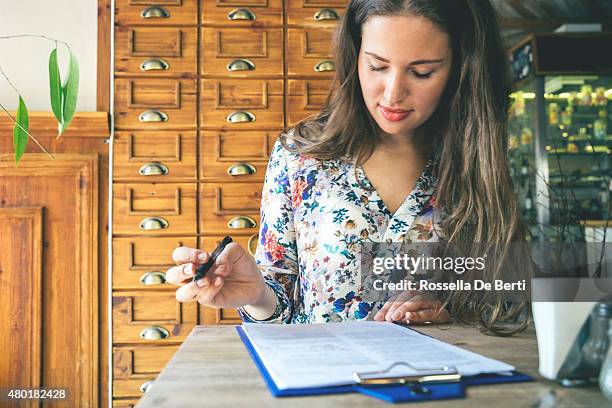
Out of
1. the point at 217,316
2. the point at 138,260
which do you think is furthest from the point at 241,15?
the point at 217,316

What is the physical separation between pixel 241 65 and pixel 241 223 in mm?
697

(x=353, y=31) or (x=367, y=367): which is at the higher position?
(x=353, y=31)

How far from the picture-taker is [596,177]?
183 inches

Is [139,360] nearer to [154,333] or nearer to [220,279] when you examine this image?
[154,333]

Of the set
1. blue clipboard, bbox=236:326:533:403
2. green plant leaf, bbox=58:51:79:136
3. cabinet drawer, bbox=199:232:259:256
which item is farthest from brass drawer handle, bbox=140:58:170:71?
blue clipboard, bbox=236:326:533:403

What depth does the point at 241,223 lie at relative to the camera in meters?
2.50

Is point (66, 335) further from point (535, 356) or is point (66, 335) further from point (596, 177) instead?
point (596, 177)

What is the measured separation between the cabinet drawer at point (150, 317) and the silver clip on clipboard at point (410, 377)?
2025mm

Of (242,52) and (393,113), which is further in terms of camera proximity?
(242,52)

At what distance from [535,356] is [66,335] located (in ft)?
7.54

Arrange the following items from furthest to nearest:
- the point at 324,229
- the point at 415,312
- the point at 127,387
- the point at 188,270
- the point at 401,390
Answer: the point at 127,387, the point at 324,229, the point at 415,312, the point at 188,270, the point at 401,390

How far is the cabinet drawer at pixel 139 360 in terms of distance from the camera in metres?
2.45

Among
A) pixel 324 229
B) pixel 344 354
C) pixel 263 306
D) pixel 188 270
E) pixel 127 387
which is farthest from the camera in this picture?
pixel 127 387

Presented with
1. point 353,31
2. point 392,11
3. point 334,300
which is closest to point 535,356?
point 334,300
